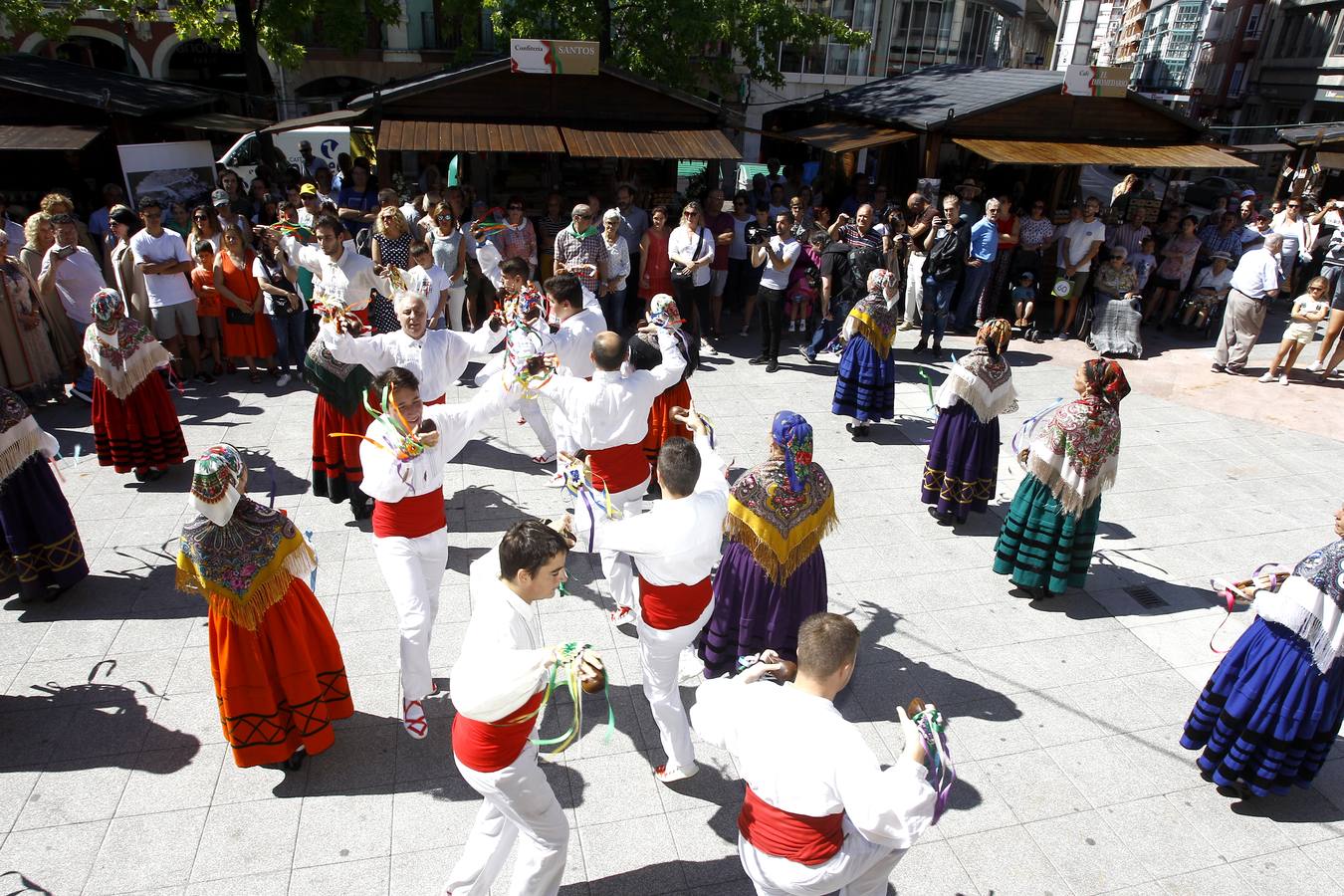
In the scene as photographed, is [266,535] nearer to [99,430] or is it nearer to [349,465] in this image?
[349,465]

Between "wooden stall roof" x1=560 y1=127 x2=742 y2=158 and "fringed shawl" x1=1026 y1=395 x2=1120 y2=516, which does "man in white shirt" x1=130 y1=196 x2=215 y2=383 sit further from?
"fringed shawl" x1=1026 y1=395 x2=1120 y2=516

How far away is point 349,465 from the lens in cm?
628

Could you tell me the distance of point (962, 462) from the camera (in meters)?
6.61

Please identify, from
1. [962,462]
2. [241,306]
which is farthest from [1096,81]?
[241,306]

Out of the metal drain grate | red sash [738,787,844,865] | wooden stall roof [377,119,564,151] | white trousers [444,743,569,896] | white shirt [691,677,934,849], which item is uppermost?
wooden stall roof [377,119,564,151]

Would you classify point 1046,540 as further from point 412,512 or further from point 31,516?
point 31,516

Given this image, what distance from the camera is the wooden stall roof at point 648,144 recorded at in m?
11.1

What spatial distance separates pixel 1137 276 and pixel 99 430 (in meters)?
12.3

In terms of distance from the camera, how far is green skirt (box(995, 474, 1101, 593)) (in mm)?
5477

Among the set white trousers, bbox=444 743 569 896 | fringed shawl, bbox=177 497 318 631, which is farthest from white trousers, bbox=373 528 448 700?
white trousers, bbox=444 743 569 896

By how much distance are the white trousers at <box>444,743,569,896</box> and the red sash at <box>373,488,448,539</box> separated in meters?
1.48

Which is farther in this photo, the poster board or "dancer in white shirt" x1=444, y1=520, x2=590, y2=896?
the poster board

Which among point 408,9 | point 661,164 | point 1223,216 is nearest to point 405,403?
point 661,164

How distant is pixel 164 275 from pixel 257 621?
6216 millimetres
